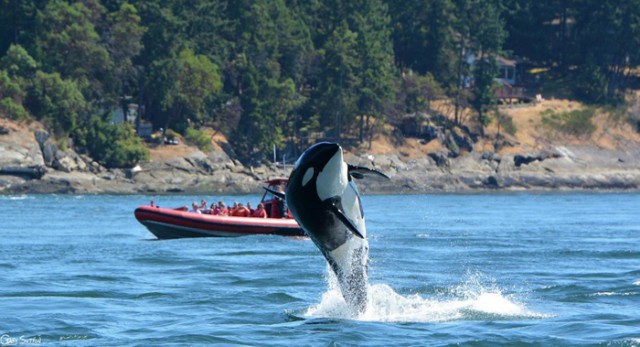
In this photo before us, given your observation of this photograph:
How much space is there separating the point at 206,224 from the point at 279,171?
46.6m

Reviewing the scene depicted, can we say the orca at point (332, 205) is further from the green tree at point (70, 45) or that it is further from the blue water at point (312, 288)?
the green tree at point (70, 45)

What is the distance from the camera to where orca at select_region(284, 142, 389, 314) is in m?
18.1

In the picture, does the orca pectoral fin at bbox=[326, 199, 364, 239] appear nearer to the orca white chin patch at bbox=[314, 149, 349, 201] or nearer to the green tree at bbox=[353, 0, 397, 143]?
the orca white chin patch at bbox=[314, 149, 349, 201]

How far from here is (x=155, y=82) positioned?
8462cm

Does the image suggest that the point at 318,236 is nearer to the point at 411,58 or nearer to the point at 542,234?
the point at 542,234

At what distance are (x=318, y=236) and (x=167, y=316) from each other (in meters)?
3.89

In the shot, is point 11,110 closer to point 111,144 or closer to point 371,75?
point 111,144

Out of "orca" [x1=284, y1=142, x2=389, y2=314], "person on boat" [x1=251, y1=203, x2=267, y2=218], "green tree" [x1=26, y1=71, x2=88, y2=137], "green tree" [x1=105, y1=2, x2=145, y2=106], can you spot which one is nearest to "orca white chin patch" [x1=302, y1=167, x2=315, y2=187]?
"orca" [x1=284, y1=142, x2=389, y2=314]

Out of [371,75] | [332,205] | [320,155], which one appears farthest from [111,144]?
[320,155]

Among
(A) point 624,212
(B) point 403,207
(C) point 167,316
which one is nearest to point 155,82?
(B) point 403,207

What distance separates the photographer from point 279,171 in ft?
284

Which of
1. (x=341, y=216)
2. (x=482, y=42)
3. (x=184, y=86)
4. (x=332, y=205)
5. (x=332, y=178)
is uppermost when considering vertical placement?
(x=482, y=42)

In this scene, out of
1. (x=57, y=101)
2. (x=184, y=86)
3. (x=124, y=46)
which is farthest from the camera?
(x=184, y=86)

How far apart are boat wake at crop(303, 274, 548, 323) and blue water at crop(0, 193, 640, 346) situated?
4 centimetres
